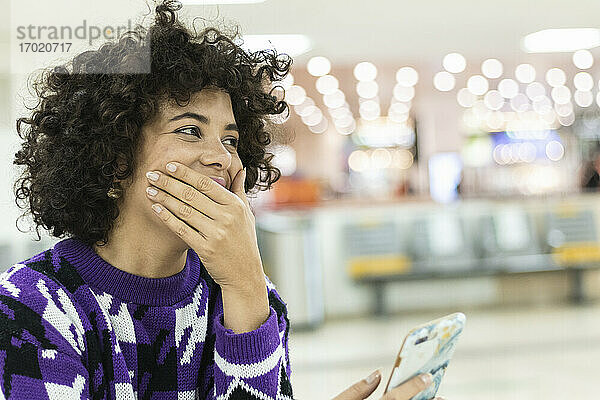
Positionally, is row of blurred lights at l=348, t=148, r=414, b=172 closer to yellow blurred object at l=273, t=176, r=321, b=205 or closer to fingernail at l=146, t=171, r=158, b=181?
yellow blurred object at l=273, t=176, r=321, b=205

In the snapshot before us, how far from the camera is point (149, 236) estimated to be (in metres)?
1.18

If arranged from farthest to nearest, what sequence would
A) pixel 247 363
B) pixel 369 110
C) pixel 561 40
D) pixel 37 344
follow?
pixel 369 110, pixel 561 40, pixel 247 363, pixel 37 344

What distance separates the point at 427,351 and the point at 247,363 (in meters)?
0.28

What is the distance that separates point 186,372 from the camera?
3.81 ft

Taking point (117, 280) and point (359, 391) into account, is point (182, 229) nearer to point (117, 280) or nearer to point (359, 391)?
point (117, 280)

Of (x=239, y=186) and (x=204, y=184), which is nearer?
(x=204, y=184)

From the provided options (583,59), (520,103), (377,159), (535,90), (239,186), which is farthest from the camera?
(377,159)

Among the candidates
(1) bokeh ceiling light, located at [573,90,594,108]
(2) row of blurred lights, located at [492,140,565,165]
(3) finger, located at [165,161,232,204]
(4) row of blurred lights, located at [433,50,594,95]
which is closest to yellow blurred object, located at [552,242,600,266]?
(1) bokeh ceiling light, located at [573,90,594,108]

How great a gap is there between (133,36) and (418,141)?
12629 millimetres

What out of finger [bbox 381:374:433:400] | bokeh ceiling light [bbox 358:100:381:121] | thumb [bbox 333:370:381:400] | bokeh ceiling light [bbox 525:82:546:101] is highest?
bokeh ceiling light [bbox 358:100:381:121]

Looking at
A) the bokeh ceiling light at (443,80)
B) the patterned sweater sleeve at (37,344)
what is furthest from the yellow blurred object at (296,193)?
the patterned sweater sleeve at (37,344)

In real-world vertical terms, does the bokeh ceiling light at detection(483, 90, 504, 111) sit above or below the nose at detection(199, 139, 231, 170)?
above

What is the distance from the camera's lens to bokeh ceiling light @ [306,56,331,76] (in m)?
5.19

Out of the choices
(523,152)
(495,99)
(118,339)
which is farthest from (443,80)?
(118,339)
